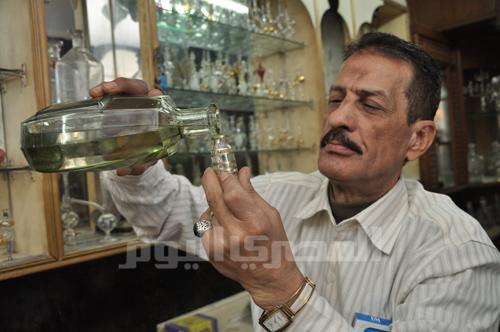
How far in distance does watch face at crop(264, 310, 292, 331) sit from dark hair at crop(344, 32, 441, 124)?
62 centimetres

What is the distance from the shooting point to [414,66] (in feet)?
3.34

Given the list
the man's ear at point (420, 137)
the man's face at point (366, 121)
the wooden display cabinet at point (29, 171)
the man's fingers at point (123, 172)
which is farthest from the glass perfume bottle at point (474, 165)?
the man's fingers at point (123, 172)

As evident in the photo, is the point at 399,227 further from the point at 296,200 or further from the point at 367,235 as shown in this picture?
the point at 296,200

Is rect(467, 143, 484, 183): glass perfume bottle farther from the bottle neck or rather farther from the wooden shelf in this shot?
the bottle neck

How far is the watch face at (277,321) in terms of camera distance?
0.63 metres

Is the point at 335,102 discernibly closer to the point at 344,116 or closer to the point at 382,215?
the point at 344,116

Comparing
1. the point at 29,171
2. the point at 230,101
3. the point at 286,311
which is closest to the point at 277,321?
the point at 286,311

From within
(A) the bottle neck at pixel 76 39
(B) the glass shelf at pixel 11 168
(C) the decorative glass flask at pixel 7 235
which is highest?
(A) the bottle neck at pixel 76 39

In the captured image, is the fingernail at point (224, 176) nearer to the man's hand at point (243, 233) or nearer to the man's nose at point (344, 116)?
the man's hand at point (243, 233)

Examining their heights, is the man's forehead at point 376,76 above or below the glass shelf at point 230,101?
below

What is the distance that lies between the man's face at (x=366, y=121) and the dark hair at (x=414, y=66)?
0.02 meters

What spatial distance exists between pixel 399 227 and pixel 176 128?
55 cm

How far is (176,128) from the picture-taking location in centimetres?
74

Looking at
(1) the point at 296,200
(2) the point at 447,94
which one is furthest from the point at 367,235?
(2) the point at 447,94
